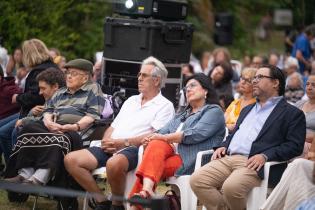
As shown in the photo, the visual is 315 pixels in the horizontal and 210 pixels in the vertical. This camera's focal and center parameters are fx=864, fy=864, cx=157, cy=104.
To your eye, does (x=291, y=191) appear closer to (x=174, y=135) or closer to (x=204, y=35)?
(x=174, y=135)

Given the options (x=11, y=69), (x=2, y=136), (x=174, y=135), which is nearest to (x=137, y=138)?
(x=174, y=135)

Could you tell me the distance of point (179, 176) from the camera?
7621mm

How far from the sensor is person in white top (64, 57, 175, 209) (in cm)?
772

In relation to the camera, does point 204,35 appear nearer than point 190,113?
No

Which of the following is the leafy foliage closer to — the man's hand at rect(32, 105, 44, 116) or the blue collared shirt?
the man's hand at rect(32, 105, 44, 116)

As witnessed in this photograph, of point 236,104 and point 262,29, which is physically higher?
point 236,104

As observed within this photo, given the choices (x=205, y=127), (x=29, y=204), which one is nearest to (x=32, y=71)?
(x=29, y=204)

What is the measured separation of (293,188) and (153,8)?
3997 millimetres

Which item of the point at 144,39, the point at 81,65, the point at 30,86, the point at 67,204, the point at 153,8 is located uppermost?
the point at 153,8

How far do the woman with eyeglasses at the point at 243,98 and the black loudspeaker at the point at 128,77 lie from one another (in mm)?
1221

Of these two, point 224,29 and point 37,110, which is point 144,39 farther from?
point 224,29

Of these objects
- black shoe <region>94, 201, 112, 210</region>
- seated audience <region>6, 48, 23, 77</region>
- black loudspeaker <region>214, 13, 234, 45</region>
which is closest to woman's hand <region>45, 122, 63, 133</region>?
black shoe <region>94, 201, 112, 210</region>

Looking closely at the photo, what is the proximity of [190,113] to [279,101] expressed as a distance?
3.22 ft

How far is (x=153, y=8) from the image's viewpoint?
1016 centimetres
